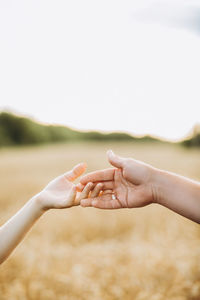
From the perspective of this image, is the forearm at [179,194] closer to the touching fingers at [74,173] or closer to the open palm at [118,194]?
the open palm at [118,194]

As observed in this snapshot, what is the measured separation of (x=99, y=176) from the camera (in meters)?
1.93

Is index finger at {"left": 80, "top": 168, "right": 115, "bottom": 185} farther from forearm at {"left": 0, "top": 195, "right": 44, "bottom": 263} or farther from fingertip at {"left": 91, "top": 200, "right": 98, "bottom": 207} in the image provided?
forearm at {"left": 0, "top": 195, "right": 44, "bottom": 263}

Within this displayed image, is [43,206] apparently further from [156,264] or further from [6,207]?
[6,207]

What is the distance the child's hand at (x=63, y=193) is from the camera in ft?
5.41

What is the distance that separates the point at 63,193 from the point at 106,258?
2.29m

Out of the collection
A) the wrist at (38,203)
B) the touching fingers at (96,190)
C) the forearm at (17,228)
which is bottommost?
the forearm at (17,228)

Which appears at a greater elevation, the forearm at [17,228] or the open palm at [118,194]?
the open palm at [118,194]

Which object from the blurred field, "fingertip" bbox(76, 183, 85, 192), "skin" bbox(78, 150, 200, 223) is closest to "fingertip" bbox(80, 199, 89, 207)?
"skin" bbox(78, 150, 200, 223)

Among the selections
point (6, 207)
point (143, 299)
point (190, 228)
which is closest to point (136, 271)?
point (143, 299)

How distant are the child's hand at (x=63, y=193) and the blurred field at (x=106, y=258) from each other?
159 centimetres

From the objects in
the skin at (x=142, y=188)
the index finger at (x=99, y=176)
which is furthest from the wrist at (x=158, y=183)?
the index finger at (x=99, y=176)

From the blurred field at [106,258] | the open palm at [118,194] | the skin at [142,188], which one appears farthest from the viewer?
the blurred field at [106,258]

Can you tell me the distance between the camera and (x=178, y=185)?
5.61 ft

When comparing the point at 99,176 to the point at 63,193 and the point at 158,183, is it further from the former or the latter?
the point at 158,183
